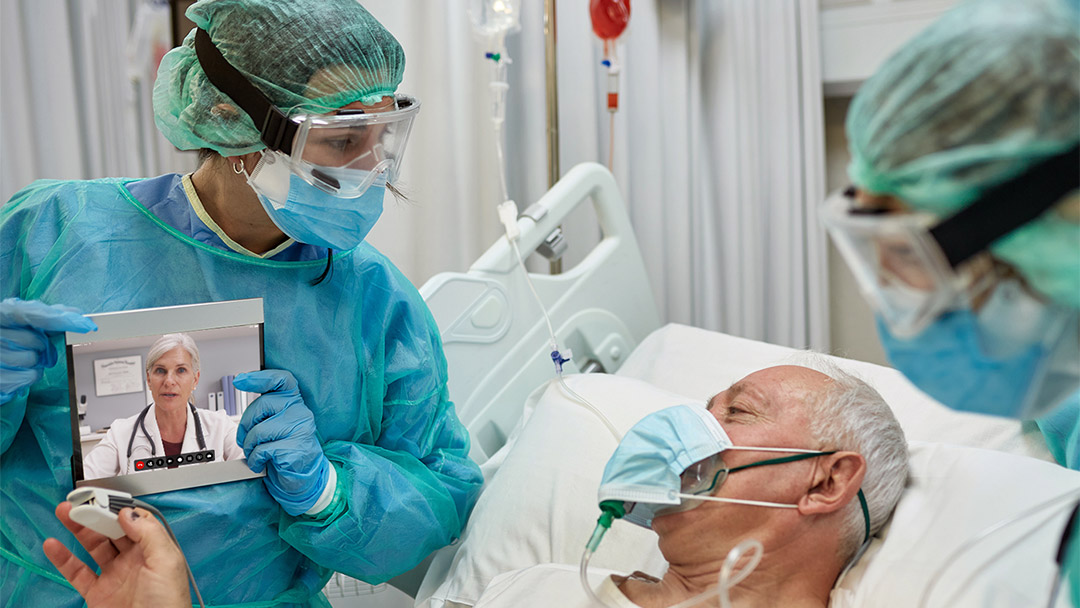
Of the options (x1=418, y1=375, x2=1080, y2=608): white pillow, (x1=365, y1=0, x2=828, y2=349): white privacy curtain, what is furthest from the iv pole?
(x1=418, y1=375, x2=1080, y2=608): white pillow

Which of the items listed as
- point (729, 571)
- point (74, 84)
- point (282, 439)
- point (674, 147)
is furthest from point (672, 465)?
point (74, 84)

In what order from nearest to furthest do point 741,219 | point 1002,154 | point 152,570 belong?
point 1002,154, point 152,570, point 741,219

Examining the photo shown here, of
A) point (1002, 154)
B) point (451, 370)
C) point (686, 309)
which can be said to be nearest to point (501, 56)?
point (451, 370)

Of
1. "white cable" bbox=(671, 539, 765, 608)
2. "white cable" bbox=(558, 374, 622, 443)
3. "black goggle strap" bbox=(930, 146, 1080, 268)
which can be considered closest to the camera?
"black goggle strap" bbox=(930, 146, 1080, 268)

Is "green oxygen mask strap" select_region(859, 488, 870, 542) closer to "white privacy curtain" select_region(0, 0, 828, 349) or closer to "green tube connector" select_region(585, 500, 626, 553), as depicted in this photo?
"green tube connector" select_region(585, 500, 626, 553)

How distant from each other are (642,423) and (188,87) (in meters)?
0.83

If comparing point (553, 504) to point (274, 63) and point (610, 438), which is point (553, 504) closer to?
point (610, 438)

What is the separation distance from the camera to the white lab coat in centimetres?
119

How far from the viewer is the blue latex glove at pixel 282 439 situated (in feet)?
4.07

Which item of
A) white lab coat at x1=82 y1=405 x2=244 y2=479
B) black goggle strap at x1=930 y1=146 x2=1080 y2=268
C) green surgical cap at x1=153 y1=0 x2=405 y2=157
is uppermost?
green surgical cap at x1=153 y1=0 x2=405 y2=157

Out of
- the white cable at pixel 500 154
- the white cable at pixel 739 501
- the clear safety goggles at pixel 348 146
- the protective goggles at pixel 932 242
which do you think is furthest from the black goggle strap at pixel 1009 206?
the white cable at pixel 500 154

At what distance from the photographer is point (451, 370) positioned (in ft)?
6.14

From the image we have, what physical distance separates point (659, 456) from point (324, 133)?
675 millimetres

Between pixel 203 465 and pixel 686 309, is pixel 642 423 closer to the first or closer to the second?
pixel 203 465
